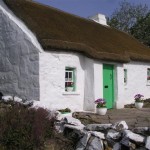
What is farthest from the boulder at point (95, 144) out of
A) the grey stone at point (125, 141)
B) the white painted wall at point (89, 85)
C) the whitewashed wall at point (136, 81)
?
the whitewashed wall at point (136, 81)

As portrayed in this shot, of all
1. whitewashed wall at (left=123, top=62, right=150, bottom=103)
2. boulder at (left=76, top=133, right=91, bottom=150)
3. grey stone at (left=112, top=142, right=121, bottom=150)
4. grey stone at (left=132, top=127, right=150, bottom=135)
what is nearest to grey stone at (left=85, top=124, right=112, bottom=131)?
boulder at (left=76, top=133, right=91, bottom=150)

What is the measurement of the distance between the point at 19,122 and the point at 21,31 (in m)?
5.40

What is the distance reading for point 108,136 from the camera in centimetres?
883

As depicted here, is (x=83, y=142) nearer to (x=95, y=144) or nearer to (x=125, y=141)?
(x=95, y=144)

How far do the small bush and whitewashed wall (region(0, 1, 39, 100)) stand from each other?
364 centimetres

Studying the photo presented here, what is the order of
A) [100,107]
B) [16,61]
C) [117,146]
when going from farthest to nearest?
[16,61] → [100,107] → [117,146]

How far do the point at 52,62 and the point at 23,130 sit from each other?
4.83 meters

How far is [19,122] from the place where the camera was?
338 inches

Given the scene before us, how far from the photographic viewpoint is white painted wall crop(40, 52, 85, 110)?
12.6 meters

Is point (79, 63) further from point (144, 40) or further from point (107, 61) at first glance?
point (144, 40)

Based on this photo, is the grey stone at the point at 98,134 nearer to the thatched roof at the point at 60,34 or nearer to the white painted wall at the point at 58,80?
the white painted wall at the point at 58,80

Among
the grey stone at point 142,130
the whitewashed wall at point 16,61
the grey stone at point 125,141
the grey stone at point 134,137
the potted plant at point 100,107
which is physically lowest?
the grey stone at point 125,141

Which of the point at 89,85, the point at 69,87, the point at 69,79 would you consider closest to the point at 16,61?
the point at 69,79

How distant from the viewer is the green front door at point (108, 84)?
15.1 meters
